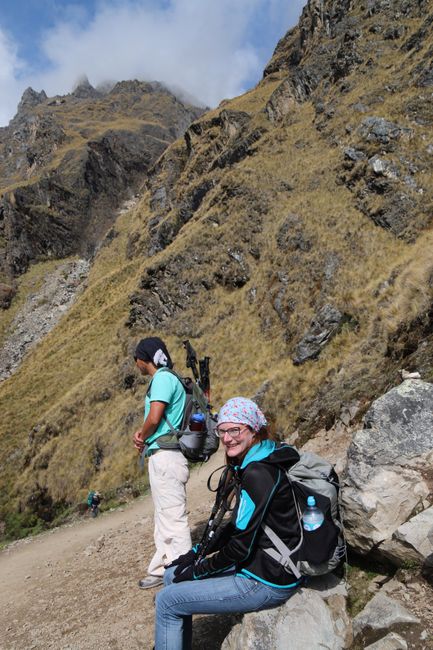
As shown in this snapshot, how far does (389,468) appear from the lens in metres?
4.42

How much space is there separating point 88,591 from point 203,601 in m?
3.84

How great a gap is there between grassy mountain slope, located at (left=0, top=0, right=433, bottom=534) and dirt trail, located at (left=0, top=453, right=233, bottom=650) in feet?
13.7

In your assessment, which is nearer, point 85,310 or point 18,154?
point 85,310

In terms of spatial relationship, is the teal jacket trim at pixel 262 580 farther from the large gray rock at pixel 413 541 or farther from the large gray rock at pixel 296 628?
the large gray rock at pixel 413 541

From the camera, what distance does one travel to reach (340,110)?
111ft

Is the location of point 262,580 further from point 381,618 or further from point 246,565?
point 381,618

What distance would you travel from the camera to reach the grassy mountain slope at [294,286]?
1506 centimetres

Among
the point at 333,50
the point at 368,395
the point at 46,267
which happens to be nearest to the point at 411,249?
the point at 368,395

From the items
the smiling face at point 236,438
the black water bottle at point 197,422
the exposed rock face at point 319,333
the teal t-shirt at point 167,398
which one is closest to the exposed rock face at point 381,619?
the smiling face at point 236,438

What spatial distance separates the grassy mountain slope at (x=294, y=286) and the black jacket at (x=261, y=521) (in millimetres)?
5223

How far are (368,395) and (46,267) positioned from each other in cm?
8411

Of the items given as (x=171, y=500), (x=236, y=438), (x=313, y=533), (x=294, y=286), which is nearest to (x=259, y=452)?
(x=236, y=438)

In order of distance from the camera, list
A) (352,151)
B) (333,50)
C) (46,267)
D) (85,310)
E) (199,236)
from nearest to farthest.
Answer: (352,151) → (199,236) → (333,50) → (85,310) → (46,267)

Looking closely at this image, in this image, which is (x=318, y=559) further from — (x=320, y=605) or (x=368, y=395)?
(x=368, y=395)
